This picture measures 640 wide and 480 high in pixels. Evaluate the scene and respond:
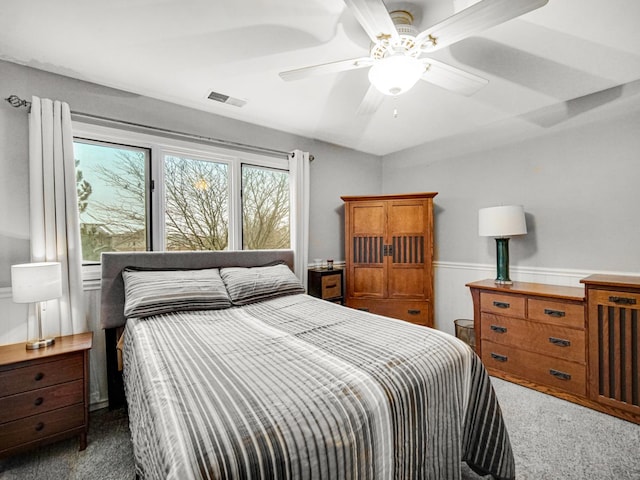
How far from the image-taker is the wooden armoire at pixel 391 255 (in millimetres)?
3576

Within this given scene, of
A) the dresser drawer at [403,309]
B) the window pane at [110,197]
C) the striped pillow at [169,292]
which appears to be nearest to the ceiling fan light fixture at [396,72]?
the striped pillow at [169,292]

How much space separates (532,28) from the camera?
1748 millimetres

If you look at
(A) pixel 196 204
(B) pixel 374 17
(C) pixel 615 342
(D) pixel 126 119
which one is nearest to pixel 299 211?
(A) pixel 196 204

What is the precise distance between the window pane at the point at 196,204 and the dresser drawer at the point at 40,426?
1.38 metres

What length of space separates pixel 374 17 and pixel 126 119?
225cm

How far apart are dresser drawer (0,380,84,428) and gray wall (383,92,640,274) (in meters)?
3.81

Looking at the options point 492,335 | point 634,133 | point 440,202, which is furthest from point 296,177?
point 634,133

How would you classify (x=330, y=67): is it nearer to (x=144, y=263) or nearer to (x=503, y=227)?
(x=144, y=263)

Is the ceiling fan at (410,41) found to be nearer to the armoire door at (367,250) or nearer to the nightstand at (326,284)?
the armoire door at (367,250)

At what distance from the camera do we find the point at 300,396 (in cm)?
101

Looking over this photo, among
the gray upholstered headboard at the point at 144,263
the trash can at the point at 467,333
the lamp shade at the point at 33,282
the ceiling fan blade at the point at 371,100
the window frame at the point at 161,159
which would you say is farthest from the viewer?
the trash can at the point at 467,333

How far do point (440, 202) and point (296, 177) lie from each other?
193cm

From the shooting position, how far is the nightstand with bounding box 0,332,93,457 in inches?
65.6

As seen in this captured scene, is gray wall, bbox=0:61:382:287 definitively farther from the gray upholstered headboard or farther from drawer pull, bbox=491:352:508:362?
drawer pull, bbox=491:352:508:362
